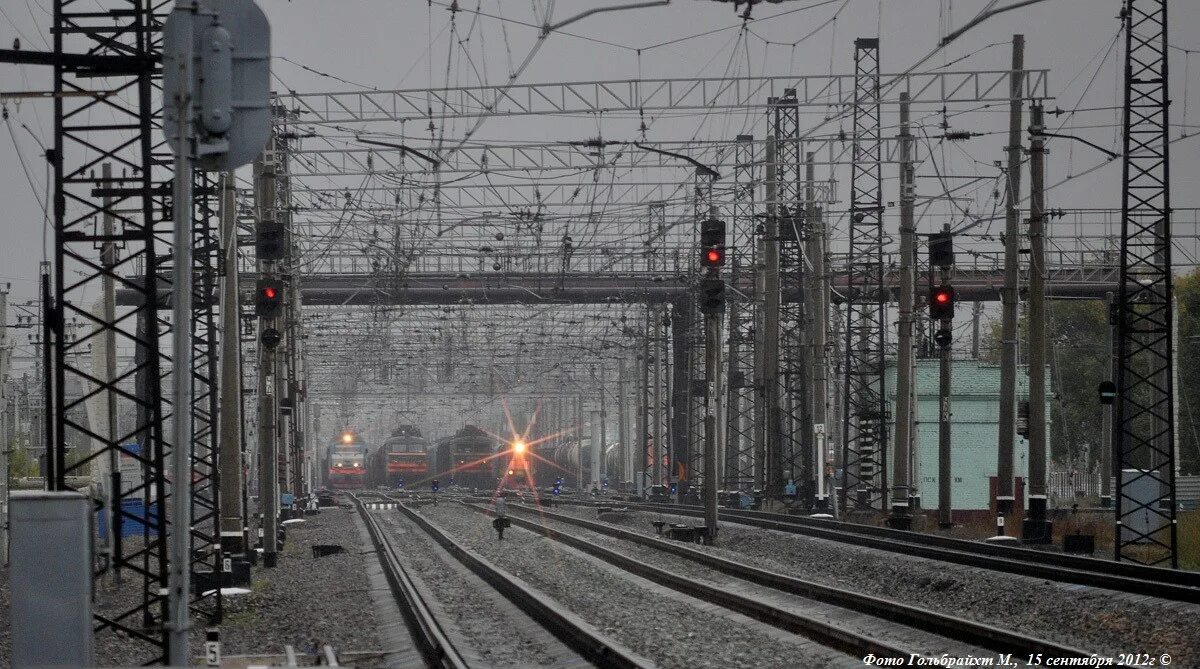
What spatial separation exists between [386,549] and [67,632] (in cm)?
2129

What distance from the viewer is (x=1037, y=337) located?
31938mm

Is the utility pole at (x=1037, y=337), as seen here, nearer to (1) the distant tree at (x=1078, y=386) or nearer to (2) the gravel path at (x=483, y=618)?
(2) the gravel path at (x=483, y=618)

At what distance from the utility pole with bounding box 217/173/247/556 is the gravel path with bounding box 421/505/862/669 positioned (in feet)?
15.5

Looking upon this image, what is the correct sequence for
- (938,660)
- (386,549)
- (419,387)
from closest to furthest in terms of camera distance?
1. (938,660)
2. (386,549)
3. (419,387)

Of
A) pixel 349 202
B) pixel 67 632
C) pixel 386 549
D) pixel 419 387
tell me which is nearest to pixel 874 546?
pixel 386 549

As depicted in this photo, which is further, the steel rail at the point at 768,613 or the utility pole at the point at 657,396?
the utility pole at the point at 657,396

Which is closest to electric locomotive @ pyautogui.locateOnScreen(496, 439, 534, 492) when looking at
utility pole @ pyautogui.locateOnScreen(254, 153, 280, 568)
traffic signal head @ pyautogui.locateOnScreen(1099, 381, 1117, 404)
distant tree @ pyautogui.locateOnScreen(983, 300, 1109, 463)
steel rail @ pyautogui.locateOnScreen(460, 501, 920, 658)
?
distant tree @ pyautogui.locateOnScreen(983, 300, 1109, 463)

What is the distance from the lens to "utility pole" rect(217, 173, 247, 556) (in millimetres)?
23672

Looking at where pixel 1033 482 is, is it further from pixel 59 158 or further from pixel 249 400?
pixel 249 400

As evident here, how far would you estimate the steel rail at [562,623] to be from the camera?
14.3 m

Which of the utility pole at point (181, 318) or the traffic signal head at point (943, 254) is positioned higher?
the traffic signal head at point (943, 254)

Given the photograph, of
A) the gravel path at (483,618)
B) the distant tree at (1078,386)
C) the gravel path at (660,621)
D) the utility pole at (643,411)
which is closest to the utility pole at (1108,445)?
the gravel path at (660,621)

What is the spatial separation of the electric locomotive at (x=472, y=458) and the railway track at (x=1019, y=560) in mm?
45247

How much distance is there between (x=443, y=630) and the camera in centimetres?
1788
